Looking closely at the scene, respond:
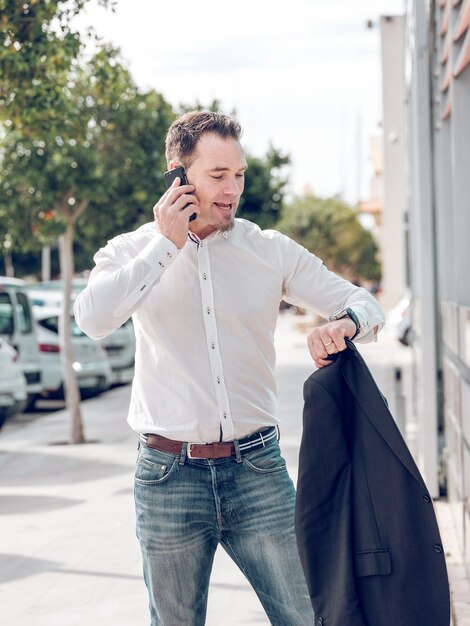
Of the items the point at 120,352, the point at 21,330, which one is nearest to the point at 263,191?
the point at 120,352

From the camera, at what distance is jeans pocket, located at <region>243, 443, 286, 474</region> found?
3422mm

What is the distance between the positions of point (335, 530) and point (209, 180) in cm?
97

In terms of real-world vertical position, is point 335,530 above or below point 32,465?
above

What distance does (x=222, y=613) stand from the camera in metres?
6.12

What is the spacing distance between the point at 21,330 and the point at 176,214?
45.3 ft

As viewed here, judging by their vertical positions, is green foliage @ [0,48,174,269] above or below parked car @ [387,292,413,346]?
above

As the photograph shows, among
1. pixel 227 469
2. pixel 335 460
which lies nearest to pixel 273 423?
pixel 227 469

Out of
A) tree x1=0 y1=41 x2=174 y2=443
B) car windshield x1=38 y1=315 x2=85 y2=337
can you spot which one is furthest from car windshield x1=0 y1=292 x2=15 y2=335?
tree x1=0 y1=41 x2=174 y2=443

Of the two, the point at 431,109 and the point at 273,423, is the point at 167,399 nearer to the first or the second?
the point at 273,423

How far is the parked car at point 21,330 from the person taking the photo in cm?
1669

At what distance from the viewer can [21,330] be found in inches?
664

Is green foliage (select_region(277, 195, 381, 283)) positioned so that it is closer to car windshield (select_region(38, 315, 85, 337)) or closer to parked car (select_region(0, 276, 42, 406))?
car windshield (select_region(38, 315, 85, 337))

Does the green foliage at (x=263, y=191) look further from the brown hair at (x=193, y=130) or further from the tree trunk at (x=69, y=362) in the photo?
the brown hair at (x=193, y=130)

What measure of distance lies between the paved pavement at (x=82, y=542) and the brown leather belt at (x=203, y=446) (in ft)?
7.87
